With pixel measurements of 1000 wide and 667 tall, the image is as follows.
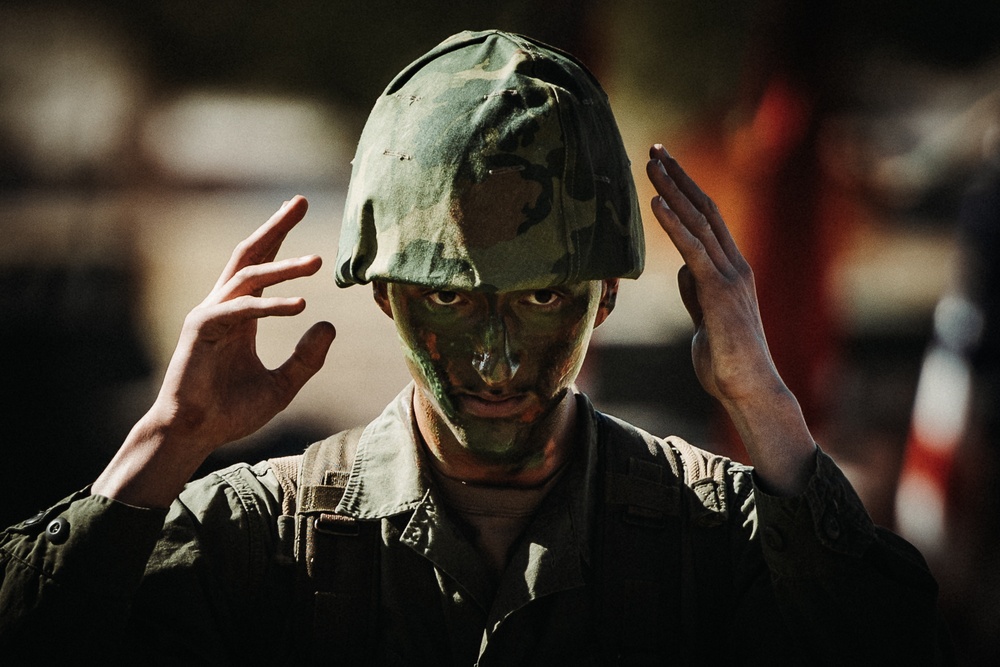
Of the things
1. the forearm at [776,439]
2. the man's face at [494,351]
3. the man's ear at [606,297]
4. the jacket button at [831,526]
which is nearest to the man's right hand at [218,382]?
the man's face at [494,351]

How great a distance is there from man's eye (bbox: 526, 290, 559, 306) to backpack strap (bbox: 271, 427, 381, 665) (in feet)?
1.87

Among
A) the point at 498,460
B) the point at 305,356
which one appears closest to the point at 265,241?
the point at 305,356

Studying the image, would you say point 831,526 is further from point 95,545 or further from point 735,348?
point 95,545

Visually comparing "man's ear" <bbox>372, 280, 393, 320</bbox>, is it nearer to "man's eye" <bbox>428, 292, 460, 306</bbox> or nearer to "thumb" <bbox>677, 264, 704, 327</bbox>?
"man's eye" <bbox>428, 292, 460, 306</bbox>

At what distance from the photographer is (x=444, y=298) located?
178cm

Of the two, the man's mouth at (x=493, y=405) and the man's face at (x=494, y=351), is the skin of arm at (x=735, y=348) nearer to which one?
the man's face at (x=494, y=351)

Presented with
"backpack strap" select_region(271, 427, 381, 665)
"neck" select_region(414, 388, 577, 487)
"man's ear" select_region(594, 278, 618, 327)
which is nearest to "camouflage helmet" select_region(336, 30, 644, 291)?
"man's ear" select_region(594, 278, 618, 327)

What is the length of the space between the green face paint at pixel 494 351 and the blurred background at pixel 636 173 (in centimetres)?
269

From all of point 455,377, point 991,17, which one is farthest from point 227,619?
point 991,17

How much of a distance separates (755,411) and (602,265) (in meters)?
0.41

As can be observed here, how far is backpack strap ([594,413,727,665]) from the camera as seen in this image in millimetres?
1875

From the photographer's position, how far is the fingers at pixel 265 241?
6.29ft

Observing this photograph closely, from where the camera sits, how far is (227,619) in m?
1.83

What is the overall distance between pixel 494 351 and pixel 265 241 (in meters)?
0.57
